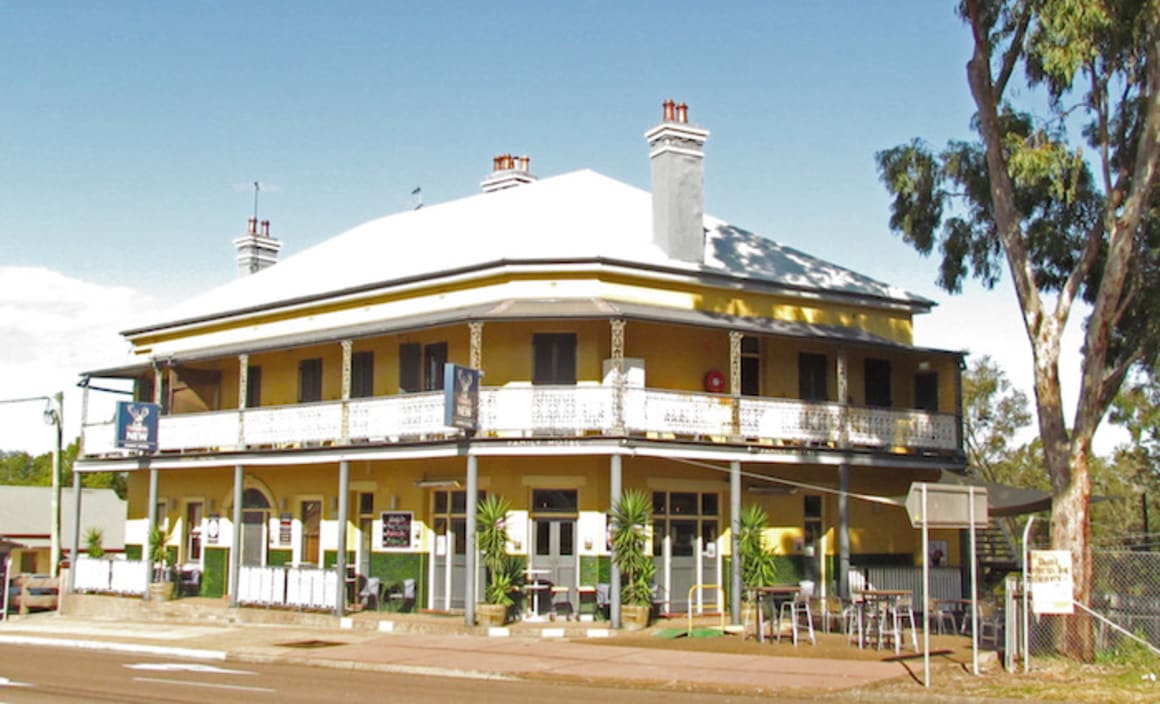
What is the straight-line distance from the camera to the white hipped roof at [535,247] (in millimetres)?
24969

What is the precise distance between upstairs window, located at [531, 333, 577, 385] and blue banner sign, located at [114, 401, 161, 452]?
10.1 metres

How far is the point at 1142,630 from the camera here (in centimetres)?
1744

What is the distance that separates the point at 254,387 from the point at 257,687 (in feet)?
51.8

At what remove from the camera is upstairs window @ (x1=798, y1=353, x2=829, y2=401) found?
26438mm

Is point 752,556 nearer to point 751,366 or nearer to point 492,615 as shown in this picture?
point 492,615

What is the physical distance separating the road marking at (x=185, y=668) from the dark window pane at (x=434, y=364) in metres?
8.11

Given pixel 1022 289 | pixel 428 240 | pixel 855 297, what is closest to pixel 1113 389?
pixel 1022 289

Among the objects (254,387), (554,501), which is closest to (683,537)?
(554,501)

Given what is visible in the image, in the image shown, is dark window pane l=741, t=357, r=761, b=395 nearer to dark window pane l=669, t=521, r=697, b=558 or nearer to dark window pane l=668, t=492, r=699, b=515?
dark window pane l=668, t=492, r=699, b=515

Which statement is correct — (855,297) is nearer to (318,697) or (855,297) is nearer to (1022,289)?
(1022,289)

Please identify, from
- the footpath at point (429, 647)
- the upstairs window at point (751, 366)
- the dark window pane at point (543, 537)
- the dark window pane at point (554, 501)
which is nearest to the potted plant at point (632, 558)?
the footpath at point (429, 647)

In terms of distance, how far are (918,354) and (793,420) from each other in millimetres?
4018

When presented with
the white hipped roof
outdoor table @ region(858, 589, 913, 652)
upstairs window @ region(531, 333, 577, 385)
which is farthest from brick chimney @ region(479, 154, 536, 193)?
outdoor table @ region(858, 589, 913, 652)

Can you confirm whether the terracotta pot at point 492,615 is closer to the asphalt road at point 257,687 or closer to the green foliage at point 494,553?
the green foliage at point 494,553
